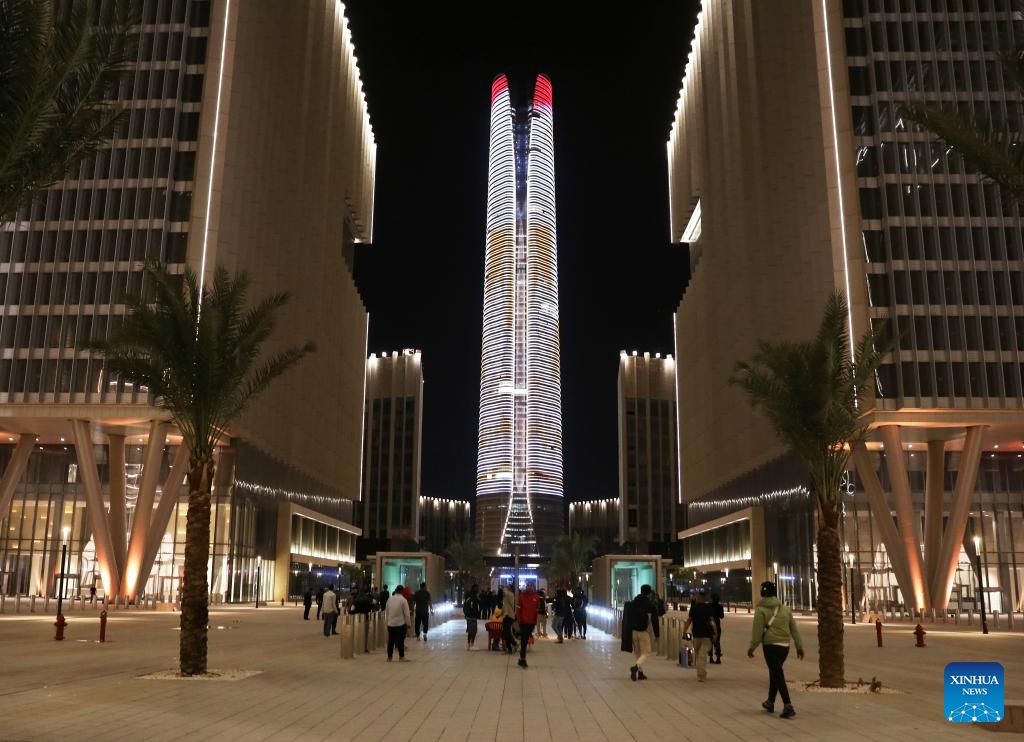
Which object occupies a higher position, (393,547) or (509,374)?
(509,374)

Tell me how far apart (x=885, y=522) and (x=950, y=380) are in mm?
7906

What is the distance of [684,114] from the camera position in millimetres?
100688

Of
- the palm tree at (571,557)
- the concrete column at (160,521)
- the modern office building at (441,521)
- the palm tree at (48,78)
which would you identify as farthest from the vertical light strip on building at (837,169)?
the modern office building at (441,521)

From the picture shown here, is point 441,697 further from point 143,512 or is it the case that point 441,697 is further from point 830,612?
point 143,512

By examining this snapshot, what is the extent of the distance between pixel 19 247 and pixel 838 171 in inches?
1843

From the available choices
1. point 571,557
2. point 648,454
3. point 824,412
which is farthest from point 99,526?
point 648,454

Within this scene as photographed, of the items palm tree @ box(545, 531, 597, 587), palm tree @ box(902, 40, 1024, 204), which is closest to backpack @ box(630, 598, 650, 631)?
palm tree @ box(902, 40, 1024, 204)

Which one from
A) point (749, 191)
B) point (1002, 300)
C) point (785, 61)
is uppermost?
point (785, 61)

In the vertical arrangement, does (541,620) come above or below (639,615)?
below

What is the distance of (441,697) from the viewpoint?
15477 mm

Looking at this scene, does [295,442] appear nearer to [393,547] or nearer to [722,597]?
[722,597]

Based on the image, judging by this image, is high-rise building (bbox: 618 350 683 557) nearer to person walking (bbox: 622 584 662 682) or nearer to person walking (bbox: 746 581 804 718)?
person walking (bbox: 622 584 662 682)

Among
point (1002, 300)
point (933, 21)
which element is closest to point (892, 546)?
point (1002, 300)

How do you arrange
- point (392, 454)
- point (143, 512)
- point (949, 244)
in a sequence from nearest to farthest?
1. point (949, 244)
2. point (143, 512)
3. point (392, 454)
